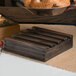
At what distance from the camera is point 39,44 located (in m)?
0.68

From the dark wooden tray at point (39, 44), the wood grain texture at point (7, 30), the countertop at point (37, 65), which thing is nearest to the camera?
the countertop at point (37, 65)

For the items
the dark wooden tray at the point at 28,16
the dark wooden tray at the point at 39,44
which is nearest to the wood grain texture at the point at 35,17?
the dark wooden tray at the point at 28,16

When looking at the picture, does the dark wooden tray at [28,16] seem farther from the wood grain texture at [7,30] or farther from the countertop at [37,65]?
the countertop at [37,65]

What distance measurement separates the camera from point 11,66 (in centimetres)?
59

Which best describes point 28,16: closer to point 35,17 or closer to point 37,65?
point 35,17

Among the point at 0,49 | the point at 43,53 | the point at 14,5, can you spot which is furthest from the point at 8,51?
Result: the point at 14,5

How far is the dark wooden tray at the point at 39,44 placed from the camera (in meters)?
0.65

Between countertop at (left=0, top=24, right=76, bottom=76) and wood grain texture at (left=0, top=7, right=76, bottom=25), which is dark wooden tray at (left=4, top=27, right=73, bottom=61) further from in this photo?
wood grain texture at (left=0, top=7, right=76, bottom=25)

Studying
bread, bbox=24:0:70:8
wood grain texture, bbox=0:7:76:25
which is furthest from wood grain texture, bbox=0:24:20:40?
bread, bbox=24:0:70:8

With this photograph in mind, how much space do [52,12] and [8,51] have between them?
0.63 ft

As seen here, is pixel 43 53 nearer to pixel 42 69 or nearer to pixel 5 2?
pixel 42 69

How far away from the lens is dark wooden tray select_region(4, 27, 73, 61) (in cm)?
65

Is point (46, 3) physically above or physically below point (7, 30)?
above

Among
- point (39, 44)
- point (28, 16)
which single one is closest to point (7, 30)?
point (28, 16)
